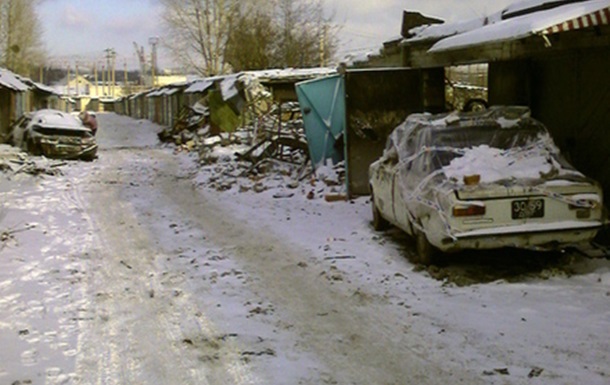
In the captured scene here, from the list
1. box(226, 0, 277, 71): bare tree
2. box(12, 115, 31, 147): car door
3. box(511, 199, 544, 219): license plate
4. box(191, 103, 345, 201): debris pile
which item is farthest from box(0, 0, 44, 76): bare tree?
box(511, 199, 544, 219): license plate

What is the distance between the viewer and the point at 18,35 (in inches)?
2212

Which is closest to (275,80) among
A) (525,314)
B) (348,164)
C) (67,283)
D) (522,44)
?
(348,164)

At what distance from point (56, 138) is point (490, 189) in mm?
18361

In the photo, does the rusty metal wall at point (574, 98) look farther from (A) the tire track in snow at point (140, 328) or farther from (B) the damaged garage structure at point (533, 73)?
(A) the tire track in snow at point (140, 328)

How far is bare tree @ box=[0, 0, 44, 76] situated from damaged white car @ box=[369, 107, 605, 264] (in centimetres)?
5058

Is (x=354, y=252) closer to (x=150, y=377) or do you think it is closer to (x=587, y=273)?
(x=587, y=273)

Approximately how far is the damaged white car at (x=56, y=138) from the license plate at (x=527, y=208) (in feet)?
60.5

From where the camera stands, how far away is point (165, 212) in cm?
1284

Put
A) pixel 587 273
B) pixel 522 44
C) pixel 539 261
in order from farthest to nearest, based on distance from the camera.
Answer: pixel 522 44 < pixel 539 261 < pixel 587 273

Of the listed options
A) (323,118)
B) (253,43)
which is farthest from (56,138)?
(253,43)

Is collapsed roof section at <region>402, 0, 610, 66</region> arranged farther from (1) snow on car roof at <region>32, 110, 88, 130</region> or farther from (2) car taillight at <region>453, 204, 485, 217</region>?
(1) snow on car roof at <region>32, 110, 88, 130</region>

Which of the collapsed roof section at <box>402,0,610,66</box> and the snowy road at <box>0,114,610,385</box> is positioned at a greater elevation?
the collapsed roof section at <box>402,0,610,66</box>

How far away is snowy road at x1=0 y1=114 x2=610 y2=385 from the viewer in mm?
5082

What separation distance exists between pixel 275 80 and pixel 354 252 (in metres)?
19.3
